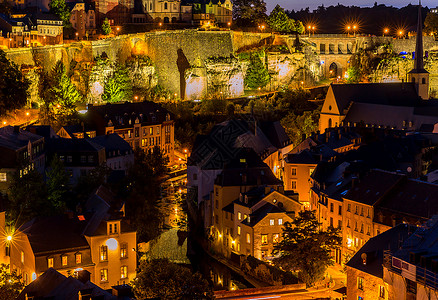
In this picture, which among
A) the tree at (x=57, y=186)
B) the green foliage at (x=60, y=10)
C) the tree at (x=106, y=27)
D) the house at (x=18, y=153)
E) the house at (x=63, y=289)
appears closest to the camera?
the house at (x=63, y=289)

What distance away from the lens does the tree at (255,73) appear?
301 feet

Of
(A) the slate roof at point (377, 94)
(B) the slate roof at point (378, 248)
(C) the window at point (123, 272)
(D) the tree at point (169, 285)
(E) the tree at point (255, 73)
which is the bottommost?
(C) the window at point (123, 272)

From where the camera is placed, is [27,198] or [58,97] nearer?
[27,198]

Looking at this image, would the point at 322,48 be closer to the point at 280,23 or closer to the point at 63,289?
the point at 280,23

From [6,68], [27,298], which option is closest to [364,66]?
[6,68]

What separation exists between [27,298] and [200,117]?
55.4 meters

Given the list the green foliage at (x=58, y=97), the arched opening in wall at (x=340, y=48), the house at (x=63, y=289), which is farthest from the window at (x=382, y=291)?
the arched opening in wall at (x=340, y=48)

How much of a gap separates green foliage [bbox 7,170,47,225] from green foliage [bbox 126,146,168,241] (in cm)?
673

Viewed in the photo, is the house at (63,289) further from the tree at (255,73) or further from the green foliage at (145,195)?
the tree at (255,73)

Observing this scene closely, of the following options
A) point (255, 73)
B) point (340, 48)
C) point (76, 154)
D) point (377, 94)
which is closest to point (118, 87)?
point (255, 73)

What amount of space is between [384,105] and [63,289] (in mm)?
53478

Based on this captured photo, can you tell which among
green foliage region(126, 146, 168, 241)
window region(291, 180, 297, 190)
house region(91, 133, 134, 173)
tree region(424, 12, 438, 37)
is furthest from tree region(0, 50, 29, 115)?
tree region(424, 12, 438, 37)

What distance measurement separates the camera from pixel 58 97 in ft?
243

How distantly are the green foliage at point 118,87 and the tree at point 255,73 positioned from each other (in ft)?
48.7
